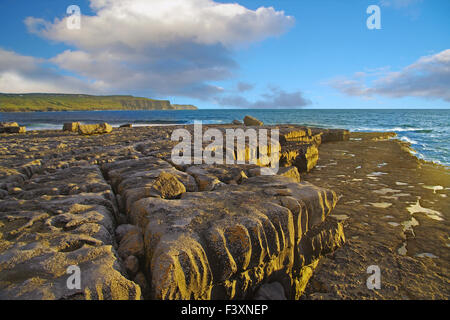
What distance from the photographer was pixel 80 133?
11805mm

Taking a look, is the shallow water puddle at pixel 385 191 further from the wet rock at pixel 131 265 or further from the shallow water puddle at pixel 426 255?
the wet rock at pixel 131 265

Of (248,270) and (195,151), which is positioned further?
(195,151)

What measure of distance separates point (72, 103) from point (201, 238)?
523ft

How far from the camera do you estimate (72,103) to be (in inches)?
5157

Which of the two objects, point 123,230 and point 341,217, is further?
point 341,217

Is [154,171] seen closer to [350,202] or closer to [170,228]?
[170,228]

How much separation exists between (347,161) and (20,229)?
1006 cm

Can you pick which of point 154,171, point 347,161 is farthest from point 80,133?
point 347,161

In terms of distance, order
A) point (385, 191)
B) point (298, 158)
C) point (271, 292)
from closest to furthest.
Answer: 1. point (271, 292)
2. point (385, 191)
3. point (298, 158)

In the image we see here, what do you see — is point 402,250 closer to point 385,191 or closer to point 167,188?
point 385,191

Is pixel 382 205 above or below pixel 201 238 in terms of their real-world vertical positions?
below

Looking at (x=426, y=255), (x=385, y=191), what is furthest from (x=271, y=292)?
(x=385, y=191)

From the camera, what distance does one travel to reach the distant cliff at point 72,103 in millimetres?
109312

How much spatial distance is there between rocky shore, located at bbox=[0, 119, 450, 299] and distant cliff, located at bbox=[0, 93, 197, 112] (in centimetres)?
11940
